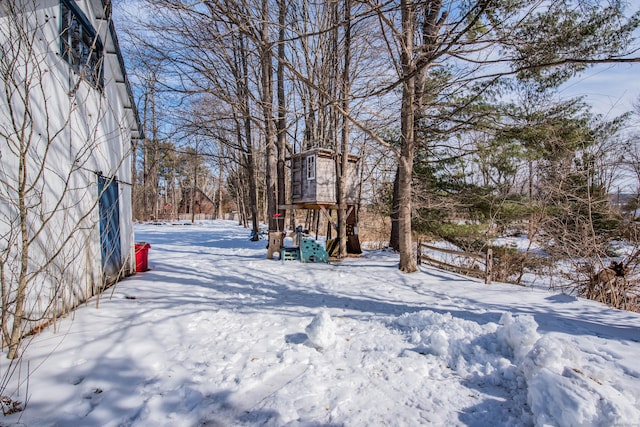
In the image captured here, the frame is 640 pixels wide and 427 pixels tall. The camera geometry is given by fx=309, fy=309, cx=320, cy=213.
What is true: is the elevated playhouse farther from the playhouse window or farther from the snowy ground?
the snowy ground

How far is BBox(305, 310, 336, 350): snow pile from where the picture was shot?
346 cm

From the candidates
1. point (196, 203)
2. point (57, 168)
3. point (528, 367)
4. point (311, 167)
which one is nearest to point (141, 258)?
point (57, 168)

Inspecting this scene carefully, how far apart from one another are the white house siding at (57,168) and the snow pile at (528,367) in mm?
3779

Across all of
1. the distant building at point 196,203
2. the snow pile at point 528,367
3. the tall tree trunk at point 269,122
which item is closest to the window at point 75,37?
the tall tree trunk at point 269,122

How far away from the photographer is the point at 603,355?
3131 mm

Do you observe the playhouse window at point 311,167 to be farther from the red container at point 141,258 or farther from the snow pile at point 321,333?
the snow pile at point 321,333

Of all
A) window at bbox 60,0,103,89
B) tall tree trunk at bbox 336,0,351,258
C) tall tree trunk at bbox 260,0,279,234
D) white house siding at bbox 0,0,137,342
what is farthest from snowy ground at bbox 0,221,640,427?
tall tree trunk at bbox 260,0,279,234

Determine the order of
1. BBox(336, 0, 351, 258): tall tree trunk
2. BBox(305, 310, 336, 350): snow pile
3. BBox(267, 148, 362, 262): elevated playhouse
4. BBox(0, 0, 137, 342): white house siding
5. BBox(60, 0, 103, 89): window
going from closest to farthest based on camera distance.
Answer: BBox(0, 0, 137, 342): white house siding → BBox(305, 310, 336, 350): snow pile → BBox(60, 0, 103, 89): window → BBox(267, 148, 362, 262): elevated playhouse → BBox(336, 0, 351, 258): tall tree trunk

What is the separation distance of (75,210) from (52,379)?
9.58 feet

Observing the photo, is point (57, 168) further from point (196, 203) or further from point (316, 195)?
point (196, 203)

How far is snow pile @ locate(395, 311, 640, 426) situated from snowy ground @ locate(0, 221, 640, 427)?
1 centimetres

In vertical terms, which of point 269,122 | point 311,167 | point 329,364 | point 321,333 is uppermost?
point 269,122

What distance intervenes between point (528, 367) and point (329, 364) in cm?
176

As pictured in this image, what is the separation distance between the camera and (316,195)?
33.5 ft
